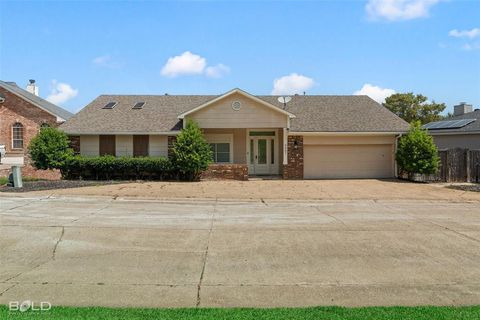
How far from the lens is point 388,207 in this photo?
14.2 m

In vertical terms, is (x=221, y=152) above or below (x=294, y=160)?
above

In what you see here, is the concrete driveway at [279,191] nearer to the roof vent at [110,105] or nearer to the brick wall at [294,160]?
the brick wall at [294,160]

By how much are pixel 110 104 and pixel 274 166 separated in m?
11.0

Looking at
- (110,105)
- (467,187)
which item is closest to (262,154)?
(110,105)

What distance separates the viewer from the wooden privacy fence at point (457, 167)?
22.5m

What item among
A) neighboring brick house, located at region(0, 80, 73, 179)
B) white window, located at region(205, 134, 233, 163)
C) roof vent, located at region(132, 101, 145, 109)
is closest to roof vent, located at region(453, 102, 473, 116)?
white window, located at region(205, 134, 233, 163)

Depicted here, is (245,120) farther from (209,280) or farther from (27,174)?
(209,280)

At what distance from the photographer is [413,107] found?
5009 cm

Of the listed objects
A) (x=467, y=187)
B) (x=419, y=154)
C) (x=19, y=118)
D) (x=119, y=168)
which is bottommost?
(x=467, y=187)

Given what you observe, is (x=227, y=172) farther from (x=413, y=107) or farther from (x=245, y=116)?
(x=413, y=107)

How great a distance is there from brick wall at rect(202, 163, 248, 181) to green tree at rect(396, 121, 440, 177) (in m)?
8.41

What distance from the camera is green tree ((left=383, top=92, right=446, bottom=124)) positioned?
4962 centimetres

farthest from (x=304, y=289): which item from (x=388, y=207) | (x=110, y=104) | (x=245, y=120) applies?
(x=110, y=104)

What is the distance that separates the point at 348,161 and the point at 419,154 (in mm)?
3877
